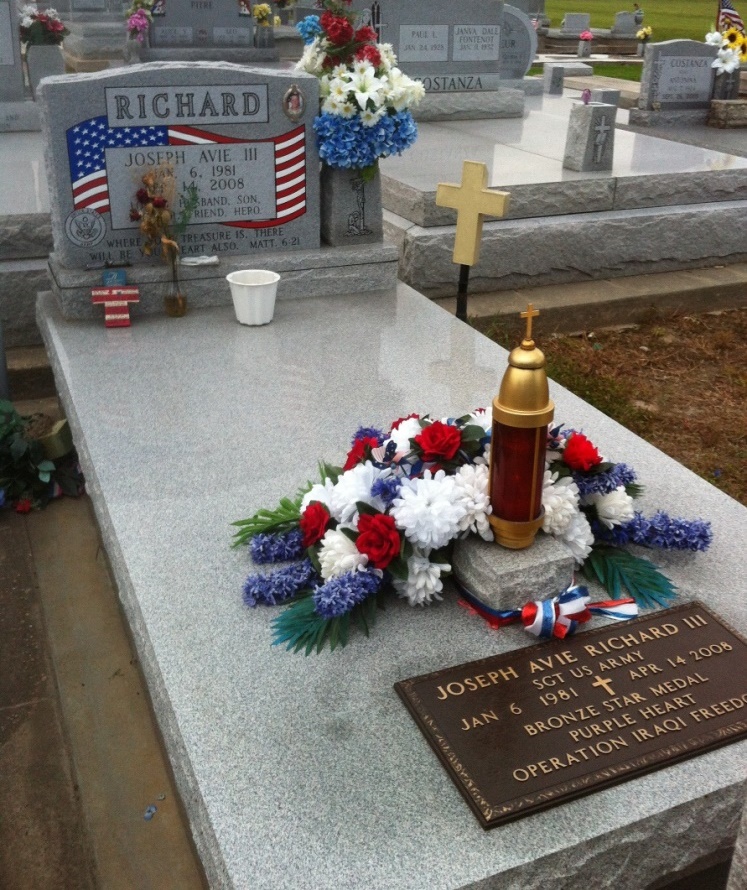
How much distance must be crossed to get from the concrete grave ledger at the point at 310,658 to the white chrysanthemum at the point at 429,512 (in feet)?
0.77

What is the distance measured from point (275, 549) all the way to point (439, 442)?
547mm

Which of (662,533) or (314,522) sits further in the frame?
(662,533)

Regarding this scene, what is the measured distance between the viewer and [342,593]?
232cm

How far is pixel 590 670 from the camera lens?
2236 millimetres

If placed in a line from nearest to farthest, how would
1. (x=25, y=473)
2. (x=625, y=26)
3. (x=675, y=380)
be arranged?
(x=25, y=473)
(x=675, y=380)
(x=625, y=26)

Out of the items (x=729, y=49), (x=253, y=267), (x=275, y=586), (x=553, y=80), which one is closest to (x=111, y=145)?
(x=253, y=267)

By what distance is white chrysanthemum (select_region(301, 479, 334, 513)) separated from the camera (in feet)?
8.46

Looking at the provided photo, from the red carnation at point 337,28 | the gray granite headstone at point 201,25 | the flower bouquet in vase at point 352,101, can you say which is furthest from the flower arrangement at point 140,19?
the red carnation at point 337,28

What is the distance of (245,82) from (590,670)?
11.0 ft

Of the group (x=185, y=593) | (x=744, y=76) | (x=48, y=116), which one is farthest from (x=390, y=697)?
(x=744, y=76)

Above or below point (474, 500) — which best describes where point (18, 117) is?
above

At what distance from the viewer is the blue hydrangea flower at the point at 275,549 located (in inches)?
103

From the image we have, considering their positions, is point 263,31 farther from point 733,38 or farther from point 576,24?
point 576,24

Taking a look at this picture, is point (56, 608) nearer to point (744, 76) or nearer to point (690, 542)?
point (690, 542)
